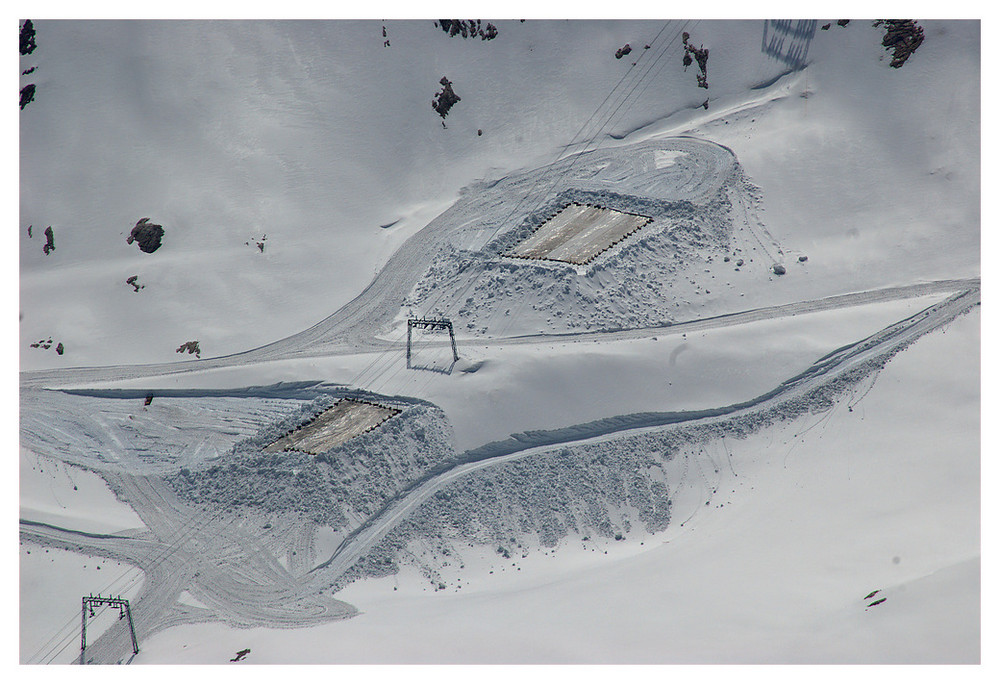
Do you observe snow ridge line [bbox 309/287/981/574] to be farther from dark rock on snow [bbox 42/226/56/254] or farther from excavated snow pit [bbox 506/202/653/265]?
dark rock on snow [bbox 42/226/56/254]

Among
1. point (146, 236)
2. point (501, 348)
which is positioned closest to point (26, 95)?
point (146, 236)

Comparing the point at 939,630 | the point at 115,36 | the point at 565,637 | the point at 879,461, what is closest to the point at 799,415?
the point at 879,461

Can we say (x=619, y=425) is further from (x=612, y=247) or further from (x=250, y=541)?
(x=250, y=541)

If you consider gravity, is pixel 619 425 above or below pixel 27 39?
below

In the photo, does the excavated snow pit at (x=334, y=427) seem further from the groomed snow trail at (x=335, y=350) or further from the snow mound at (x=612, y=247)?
the snow mound at (x=612, y=247)

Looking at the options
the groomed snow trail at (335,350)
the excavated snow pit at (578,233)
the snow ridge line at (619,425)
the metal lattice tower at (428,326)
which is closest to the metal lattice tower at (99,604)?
the snow ridge line at (619,425)

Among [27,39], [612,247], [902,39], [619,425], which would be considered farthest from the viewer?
[902,39]

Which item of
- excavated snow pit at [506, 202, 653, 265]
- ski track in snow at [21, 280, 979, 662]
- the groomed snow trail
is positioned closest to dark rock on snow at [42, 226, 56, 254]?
the groomed snow trail
